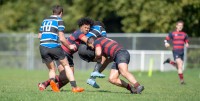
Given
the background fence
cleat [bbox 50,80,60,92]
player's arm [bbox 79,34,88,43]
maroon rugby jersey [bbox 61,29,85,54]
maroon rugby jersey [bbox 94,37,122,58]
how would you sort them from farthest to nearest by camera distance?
the background fence < maroon rugby jersey [bbox 61,29,85,54] < player's arm [bbox 79,34,88,43] < cleat [bbox 50,80,60,92] < maroon rugby jersey [bbox 94,37,122,58]

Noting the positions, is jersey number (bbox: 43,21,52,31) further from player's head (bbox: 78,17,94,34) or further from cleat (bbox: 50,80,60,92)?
cleat (bbox: 50,80,60,92)

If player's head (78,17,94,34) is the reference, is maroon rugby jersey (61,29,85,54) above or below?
below

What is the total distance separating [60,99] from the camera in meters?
12.2

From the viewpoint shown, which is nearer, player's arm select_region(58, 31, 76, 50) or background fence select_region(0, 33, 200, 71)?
player's arm select_region(58, 31, 76, 50)

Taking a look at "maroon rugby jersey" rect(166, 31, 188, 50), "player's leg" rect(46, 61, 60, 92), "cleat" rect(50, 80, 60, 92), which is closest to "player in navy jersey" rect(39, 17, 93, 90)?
"player's leg" rect(46, 61, 60, 92)

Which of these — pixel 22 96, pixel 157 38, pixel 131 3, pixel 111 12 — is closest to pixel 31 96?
pixel 22 96

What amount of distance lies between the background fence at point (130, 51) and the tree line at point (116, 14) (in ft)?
9.42

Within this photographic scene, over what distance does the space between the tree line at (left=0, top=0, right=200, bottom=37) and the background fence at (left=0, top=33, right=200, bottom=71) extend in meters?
2.87

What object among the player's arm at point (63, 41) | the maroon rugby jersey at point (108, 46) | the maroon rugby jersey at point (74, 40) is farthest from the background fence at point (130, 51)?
the maroon rugby jersey at point (108, 46)

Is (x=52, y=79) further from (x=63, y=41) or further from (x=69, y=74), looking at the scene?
(x=63, y=41)

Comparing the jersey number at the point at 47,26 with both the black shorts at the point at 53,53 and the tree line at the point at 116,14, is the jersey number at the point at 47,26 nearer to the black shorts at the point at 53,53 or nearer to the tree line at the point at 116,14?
the black shorts at the point at 53,53

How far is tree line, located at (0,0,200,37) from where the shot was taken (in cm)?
3697

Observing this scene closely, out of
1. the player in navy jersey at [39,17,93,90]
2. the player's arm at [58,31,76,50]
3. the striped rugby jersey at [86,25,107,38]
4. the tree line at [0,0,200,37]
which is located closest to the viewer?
the player's arm at [58,31,76,50]

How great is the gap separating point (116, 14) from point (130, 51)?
6718mm
